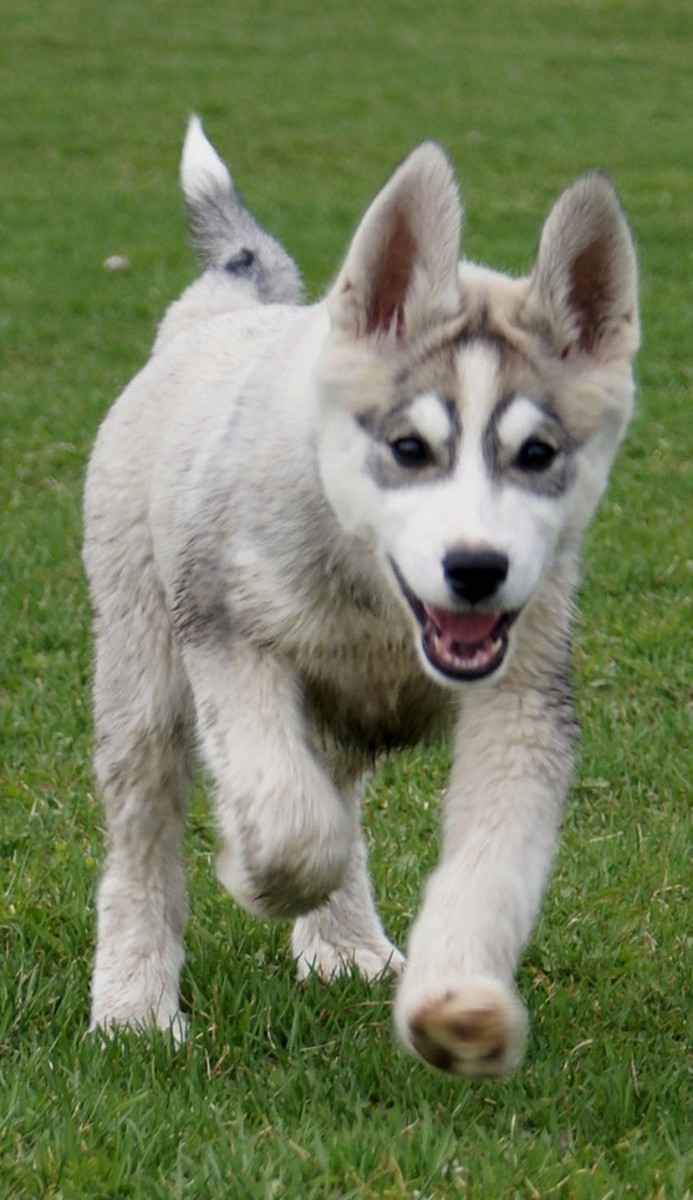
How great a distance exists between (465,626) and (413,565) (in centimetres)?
19

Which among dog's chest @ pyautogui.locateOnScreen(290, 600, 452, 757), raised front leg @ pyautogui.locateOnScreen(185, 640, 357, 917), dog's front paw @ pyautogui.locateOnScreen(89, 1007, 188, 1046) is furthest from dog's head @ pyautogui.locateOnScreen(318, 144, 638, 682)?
dog's front paw @ pyautogui.locateOnScreen(89, 1007, 188, 1046)

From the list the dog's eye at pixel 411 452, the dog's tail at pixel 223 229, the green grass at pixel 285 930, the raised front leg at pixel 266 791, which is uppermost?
the dog's eye at pixel 411 452

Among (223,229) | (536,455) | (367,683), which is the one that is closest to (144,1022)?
(367,683)

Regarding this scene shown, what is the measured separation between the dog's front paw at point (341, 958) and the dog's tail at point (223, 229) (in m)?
1.66

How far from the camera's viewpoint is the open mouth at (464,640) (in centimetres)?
337

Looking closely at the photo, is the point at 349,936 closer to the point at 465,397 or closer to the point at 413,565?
the point at 413,565

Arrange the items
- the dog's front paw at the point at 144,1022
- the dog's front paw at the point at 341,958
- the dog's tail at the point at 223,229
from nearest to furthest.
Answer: the dog's front paw at the point at 144,1022 → the dog's front paw at the point at 341,958 → the dog's tail at the point at 223,229

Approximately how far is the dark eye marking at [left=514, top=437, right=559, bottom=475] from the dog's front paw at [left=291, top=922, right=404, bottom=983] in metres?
1.35

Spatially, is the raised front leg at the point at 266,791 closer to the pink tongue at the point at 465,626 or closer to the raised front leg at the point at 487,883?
the raised front leg at the point at 487,883

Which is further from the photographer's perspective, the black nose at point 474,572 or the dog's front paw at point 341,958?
the dog's front paw at point 341,958

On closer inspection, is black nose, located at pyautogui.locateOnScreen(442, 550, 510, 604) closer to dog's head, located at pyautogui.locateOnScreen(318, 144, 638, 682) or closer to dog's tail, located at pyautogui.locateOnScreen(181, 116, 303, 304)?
dog's head, located at pyautogui.locateOnScreen(318, 144, 638, 682)

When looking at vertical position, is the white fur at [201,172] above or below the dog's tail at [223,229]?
above

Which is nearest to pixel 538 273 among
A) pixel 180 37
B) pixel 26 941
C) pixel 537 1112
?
pixel 537 1112

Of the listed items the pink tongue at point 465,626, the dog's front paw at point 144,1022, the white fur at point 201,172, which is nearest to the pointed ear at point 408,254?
the pink tongue at point 465,626
